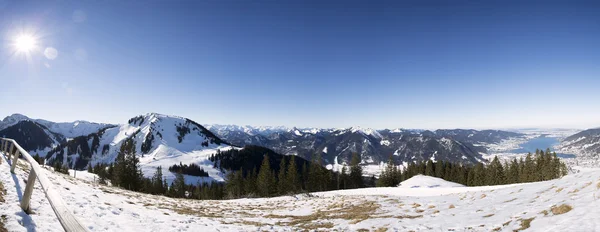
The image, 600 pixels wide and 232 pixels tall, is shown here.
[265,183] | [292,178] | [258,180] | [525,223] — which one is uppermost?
[525,223]

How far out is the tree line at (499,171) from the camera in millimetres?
63062

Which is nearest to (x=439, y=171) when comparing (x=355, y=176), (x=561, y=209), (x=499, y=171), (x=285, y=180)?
(x=499, y=171)

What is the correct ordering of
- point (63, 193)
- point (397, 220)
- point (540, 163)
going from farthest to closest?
point (540, 163) → point (397, 220) → point (63, 193)

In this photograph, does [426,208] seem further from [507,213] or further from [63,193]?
[63,193]

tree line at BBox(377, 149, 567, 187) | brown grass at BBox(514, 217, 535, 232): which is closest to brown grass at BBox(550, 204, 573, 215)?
brown grass at BBox(514, 217, 535, 232)

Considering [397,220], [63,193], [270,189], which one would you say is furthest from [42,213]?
[270,189]

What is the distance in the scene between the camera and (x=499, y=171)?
72.6m

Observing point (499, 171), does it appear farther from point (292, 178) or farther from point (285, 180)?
point (285, 180)

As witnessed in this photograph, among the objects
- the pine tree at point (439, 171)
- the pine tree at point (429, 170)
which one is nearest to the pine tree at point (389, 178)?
the pine tree at point (429, 170)

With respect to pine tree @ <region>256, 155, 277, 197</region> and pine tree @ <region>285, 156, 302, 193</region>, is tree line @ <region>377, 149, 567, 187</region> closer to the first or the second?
pine tree @ <region>285, 156, 302, 193</region>

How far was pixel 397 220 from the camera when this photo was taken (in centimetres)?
1198

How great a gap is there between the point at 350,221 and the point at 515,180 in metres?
83.4

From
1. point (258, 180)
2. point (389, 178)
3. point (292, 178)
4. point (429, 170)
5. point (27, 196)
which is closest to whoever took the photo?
point (27, 196)

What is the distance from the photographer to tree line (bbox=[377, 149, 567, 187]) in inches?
2483
